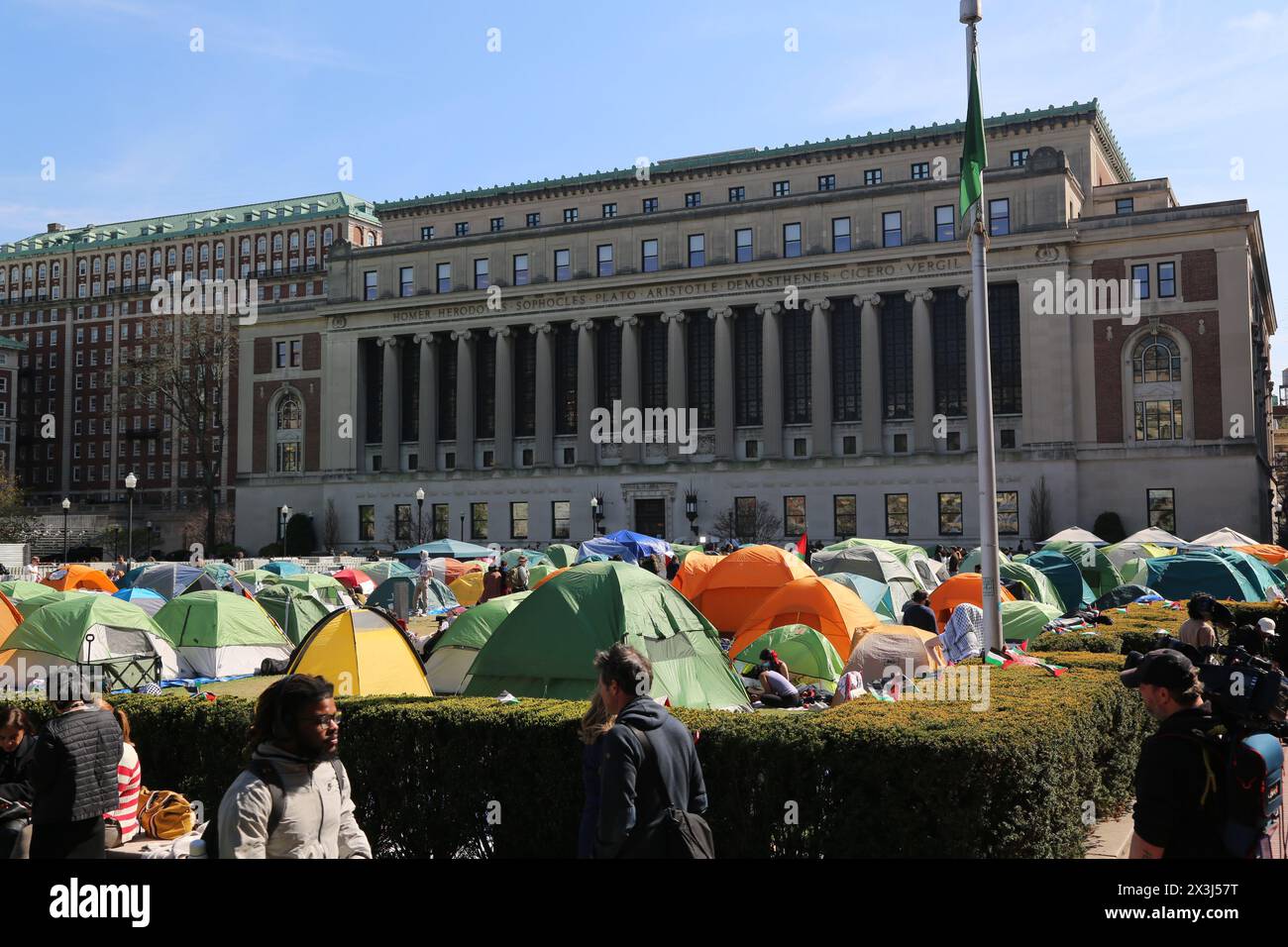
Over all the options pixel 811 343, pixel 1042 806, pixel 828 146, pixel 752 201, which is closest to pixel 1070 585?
pixel 1042 806

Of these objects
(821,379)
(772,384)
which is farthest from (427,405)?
(821,379)

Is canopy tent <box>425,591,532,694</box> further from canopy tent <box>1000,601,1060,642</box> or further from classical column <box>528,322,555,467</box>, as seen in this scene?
classical column <box>528,322,555,467</box>

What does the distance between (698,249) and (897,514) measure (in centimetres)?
2228

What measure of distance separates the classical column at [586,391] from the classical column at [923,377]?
21.6m

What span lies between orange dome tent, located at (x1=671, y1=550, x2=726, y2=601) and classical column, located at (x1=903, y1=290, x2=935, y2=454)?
1410 inches

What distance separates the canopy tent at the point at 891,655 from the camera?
16.8 m

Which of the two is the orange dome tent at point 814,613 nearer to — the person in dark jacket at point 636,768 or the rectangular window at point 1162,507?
the person in dark jacket at point 636,768

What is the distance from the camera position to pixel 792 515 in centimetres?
7019

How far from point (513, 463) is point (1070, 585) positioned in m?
51.6

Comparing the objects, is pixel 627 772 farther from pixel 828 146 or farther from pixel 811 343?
pixel 828 146

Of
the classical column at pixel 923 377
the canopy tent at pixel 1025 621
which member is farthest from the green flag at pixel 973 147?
the classical column at pixel 923 377

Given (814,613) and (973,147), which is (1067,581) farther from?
(973,147)

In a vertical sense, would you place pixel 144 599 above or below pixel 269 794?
below

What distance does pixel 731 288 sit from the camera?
7244 cm
